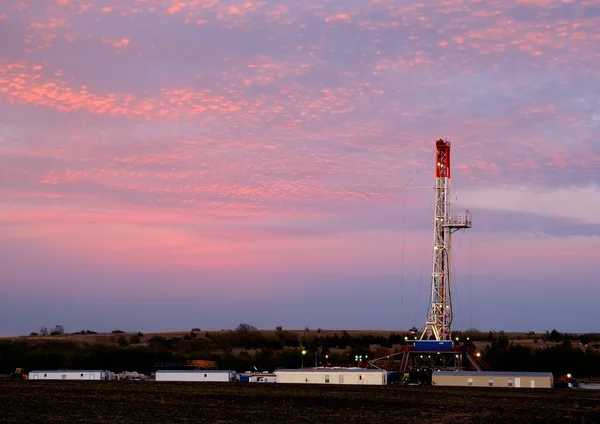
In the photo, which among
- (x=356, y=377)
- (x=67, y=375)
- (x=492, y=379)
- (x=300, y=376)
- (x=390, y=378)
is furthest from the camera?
(x=67, y=375)

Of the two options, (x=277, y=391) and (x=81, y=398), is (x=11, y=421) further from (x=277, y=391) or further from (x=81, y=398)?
(x=277, y=391)

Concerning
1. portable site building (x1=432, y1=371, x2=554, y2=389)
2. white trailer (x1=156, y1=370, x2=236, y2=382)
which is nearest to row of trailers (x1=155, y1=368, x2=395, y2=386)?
white trailer (x1=156, y1=370, x2=236, y2=382)

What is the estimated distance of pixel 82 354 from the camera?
90.3 m

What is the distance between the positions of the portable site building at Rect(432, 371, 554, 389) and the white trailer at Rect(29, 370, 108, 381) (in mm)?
24097

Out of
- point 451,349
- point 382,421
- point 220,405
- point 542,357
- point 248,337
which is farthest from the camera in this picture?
point 248,337

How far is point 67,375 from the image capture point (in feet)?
216

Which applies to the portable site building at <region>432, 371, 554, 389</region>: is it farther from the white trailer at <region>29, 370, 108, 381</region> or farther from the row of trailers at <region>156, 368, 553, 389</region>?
the white trailer at <region>29, 370, 108, 381</region>

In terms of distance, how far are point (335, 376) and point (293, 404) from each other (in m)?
19.9

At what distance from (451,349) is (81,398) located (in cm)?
2934

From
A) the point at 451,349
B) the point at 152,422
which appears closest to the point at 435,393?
the point at 451,349

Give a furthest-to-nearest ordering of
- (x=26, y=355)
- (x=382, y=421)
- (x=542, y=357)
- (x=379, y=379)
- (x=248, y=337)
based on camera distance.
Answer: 1. (x=248, y=337)
2. (x=26, y=355)
3. (x=542, y=357)
4. (x=379, y=379)
5. (x=382, y=421)

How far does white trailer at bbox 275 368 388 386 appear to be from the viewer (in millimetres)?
59875

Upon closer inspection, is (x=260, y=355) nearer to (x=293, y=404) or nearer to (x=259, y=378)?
(x=259, y=378)

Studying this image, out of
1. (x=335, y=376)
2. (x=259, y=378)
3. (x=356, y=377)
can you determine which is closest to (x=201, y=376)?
(x=259, y=378)
